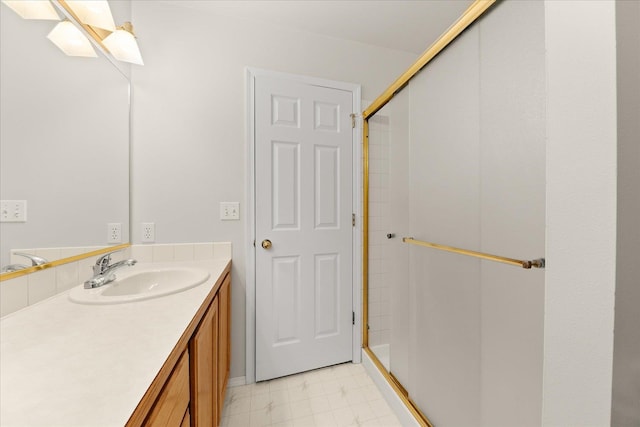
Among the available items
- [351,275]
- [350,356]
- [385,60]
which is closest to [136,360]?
[351,275]

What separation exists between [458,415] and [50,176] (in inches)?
72.9

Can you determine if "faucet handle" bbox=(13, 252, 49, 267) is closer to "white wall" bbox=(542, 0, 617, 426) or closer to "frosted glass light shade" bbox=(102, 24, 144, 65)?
"frosted glass light shade" bbox=(102, 24, 144, 65)

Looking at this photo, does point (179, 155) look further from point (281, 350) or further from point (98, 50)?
point (281, 350)

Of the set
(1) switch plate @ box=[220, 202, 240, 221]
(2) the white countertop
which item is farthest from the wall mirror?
(1) switch plate @ box=[220, 202, 240, 221]

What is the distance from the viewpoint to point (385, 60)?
6.27 ft

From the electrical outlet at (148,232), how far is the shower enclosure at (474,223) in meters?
1.45

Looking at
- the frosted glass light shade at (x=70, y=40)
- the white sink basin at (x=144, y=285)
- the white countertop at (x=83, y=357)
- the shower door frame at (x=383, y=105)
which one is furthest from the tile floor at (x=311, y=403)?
the frosted glass light shade at (x=70, y=40)

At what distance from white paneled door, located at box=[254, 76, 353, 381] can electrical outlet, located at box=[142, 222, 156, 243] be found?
0.61 metres

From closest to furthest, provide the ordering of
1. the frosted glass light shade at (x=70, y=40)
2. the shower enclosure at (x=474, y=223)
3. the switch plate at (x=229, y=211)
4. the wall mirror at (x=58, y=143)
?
1. the shower enclosure at (x=474, y=223)
2. the wall mirror at (x=58, y=143)
3. the frosted glass light shade at (x=70, y=40)
4. the switch plate at (x=229, y=211)

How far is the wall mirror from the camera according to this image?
81 centimetres

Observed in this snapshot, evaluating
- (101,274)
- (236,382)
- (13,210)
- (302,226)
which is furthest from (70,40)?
(236,382)

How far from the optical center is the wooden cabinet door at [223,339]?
120 centimetres

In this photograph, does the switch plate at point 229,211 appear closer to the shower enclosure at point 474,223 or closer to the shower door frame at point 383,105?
the shower door frame at point 383,105

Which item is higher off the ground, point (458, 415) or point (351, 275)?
point (351, 275)
